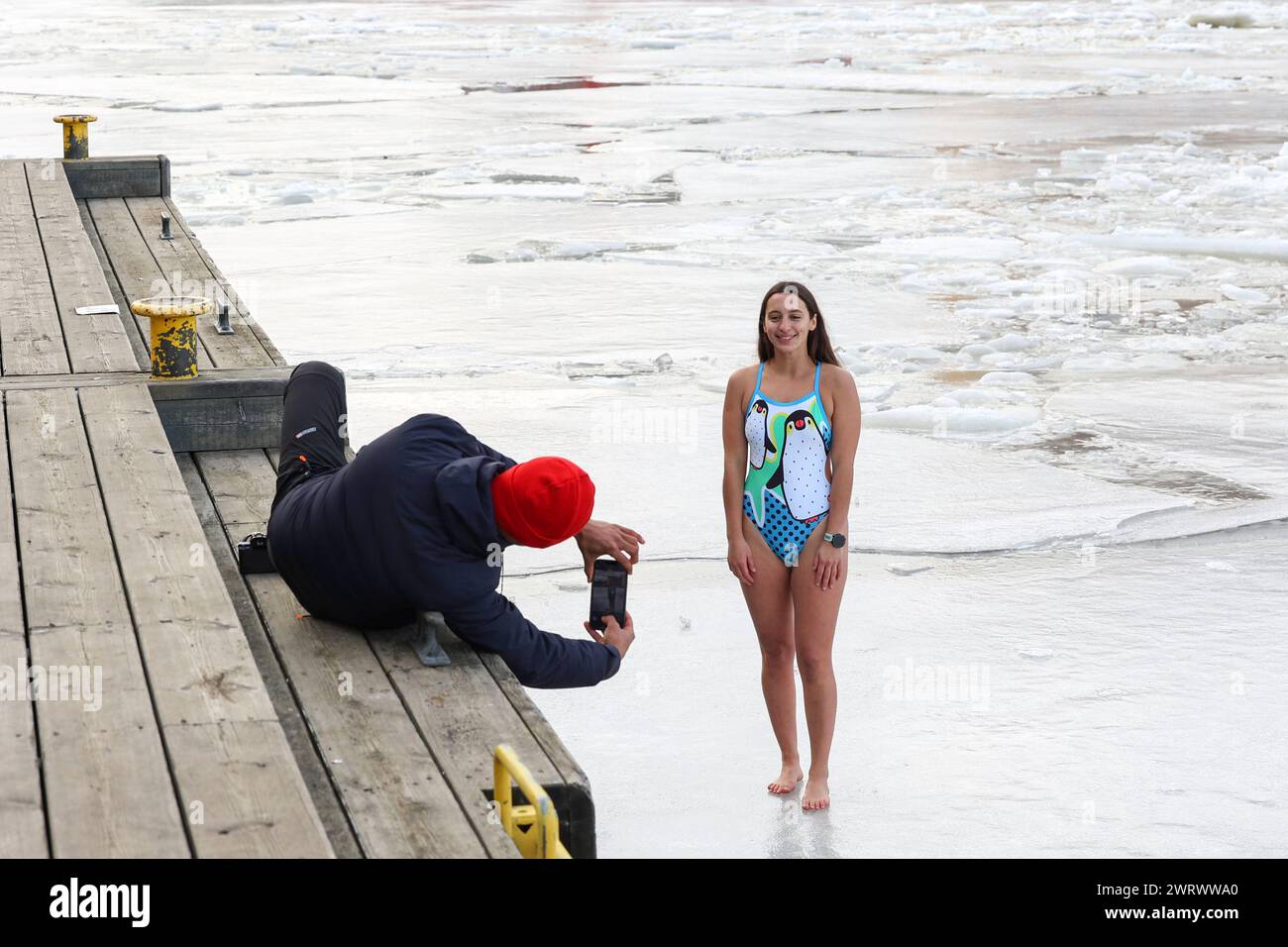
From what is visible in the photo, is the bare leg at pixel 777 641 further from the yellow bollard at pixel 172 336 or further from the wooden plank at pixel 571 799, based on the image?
the yellow bollard at pixel 172 336

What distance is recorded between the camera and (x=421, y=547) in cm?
384

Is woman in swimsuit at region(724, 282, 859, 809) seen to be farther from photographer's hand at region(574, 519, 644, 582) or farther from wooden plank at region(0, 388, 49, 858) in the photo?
wooden plank at region(0, 388, 49, 858)

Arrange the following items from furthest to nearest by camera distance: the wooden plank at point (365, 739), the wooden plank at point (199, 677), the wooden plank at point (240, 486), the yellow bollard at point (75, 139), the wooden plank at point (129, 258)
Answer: the yellow bollard at point (75, 139) < the wooden plank at point (129, 258) < the wooden plank at point (240, 486) < the wooden plank at point (365, 739) < the wooden plank at point (199, 677)

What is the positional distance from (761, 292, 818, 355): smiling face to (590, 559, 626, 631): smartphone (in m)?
0.87

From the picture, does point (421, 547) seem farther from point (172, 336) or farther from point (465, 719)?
point (172, 336)

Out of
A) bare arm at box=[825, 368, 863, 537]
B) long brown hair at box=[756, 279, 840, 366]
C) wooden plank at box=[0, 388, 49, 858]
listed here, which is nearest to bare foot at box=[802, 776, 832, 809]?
bare arm at box=[825, 368, 863, 537]

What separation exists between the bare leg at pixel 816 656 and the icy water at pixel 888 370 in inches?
6.0

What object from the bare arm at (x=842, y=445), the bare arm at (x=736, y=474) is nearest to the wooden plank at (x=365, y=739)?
the bare arm at (x=736, y=474)

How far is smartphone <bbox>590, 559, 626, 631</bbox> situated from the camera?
4246 mm

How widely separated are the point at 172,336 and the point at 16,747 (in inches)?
117

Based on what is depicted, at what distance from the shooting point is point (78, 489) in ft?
15.7

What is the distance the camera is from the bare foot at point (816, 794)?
471 centimetres
